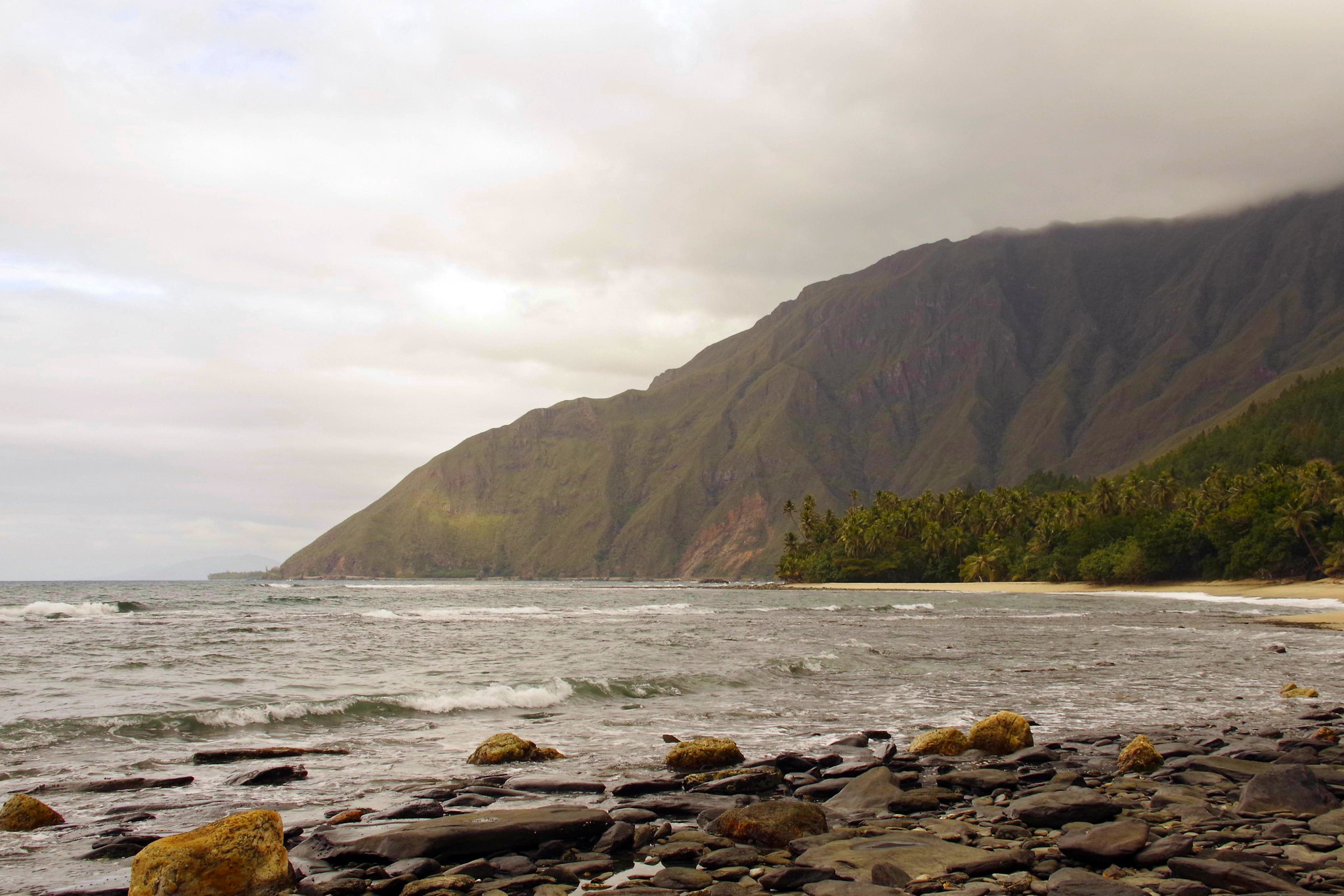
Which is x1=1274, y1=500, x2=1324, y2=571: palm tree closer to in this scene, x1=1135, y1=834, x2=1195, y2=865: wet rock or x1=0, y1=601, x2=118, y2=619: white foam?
x1=1135, y1=834, x2=1195, y2=865: wet rock

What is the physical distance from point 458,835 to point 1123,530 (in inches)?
5343

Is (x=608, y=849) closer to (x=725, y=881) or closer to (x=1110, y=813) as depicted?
(x=725, y=881)

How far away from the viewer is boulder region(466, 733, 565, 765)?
1293 centimetres

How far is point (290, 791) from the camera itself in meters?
11.2

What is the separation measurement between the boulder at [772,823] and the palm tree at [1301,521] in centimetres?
10803

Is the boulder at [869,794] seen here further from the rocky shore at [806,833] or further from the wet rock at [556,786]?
the wet rock at [556,786]

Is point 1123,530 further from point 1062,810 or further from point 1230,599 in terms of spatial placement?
point 1062,810

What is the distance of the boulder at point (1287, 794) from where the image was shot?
9.36m

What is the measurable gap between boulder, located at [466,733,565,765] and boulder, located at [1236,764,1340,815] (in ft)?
27.8

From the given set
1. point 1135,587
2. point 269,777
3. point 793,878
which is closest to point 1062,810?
point 793,878

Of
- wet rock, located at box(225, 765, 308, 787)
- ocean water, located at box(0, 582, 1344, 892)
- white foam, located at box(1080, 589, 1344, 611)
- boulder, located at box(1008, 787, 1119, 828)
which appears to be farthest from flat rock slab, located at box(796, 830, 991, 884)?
white foam, located at box(1080, 589, 1344, 611)

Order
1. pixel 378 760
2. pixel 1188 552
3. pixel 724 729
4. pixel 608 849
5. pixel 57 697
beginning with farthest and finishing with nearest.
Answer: pixel 1188 552 → pixel 57 697 → pixel 724 729 → pixel 378 760 → pixel 608 849

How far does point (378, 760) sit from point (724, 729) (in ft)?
18.6

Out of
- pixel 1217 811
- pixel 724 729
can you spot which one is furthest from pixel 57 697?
pixel 1217 811
